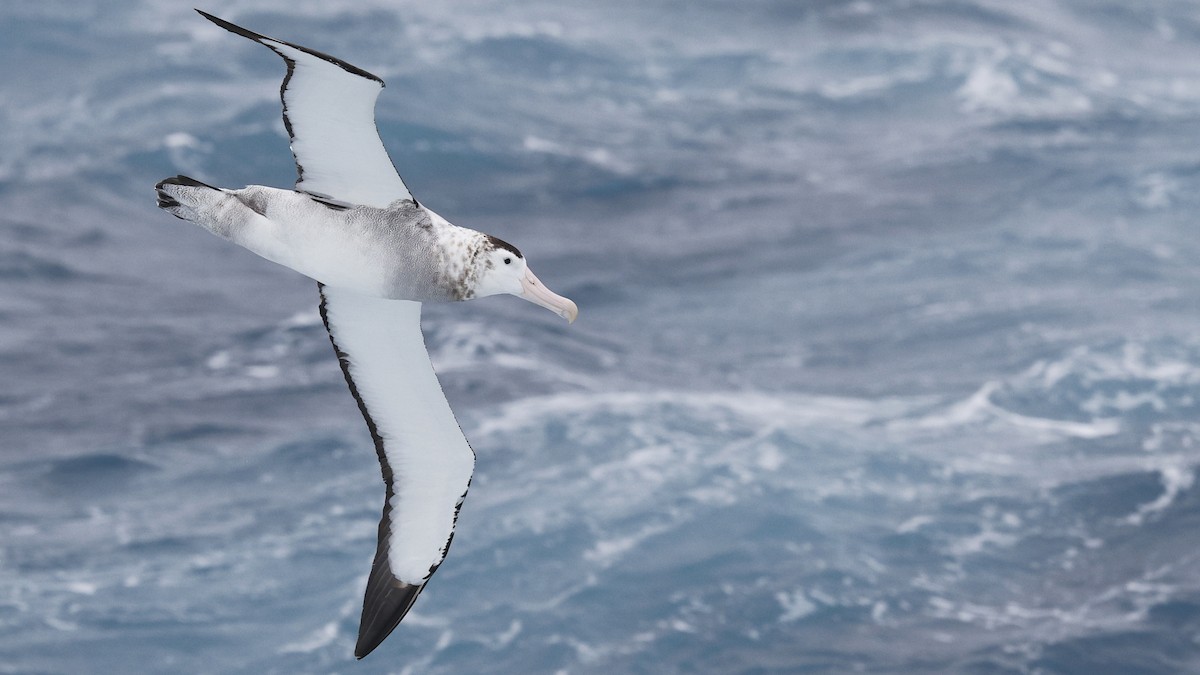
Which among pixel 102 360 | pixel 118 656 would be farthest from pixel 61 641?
pixel 102 360

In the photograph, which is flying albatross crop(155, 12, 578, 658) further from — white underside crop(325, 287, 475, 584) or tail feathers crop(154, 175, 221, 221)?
white underside crop(325, 287, 475, 584)

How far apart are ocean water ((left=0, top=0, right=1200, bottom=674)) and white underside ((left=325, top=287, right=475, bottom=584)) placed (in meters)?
8.83

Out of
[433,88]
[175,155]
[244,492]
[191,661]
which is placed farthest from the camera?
[433,88]

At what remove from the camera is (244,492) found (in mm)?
26719

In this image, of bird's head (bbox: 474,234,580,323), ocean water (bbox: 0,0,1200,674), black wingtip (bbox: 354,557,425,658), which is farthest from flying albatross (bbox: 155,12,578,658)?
ocean water (bbox: 0,0,1200,674)

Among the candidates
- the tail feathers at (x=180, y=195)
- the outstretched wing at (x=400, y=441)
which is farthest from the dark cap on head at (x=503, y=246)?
the tail feathers at (x=180, y=195)

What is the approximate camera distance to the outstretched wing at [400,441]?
13.4 metres

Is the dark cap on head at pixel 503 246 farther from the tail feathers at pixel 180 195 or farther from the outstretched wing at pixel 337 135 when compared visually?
the tail feathers at pixel 180 195

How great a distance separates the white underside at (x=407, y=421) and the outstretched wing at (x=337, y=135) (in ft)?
3.96

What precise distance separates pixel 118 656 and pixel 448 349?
8.22 m

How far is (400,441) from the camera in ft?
45.5

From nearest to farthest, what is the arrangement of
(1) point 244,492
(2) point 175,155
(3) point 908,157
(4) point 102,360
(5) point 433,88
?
(1) point 244,492, (4) point 102,360, (2) point 175,155, (3) point 908,157, (5) point 433,88

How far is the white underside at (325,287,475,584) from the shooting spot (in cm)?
1338

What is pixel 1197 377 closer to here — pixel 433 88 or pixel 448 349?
pixel 448 349
